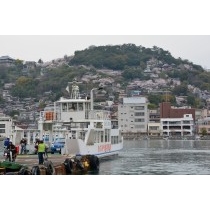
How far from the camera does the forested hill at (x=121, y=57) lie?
179 meters

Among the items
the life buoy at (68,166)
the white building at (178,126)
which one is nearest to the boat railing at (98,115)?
the life buoy at (68,166)

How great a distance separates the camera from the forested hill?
179000 mm

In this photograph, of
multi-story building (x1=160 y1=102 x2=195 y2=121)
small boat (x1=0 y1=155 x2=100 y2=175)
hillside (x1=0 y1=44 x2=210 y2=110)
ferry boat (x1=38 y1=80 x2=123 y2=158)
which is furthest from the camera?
hillside (x1=0 y1=44 x2=210 y2=110)

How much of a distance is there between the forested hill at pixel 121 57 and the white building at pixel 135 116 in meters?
69.5

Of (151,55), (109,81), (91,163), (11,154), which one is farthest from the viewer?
(151,55)

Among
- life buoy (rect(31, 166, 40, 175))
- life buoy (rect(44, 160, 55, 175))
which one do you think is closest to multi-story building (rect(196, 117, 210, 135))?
life buoy (rect(44, 160, 55, 175))

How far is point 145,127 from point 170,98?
95.3 feet

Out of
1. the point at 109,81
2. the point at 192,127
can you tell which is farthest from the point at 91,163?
the point at 109,81

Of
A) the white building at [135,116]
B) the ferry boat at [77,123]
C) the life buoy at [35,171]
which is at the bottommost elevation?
the life buoy at [35,171]

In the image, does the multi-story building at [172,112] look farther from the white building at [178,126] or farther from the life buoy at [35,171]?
the life buoy at [35,171]

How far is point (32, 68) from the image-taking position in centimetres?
Result: 17800

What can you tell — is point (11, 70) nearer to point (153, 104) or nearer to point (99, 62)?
point (99, 62)

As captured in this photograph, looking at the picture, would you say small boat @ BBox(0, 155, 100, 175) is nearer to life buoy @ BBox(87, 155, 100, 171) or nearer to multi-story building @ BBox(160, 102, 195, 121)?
life buoy @ BBox(87, 155, 100, 171)

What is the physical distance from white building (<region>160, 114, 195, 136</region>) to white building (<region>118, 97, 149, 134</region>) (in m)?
4.35
